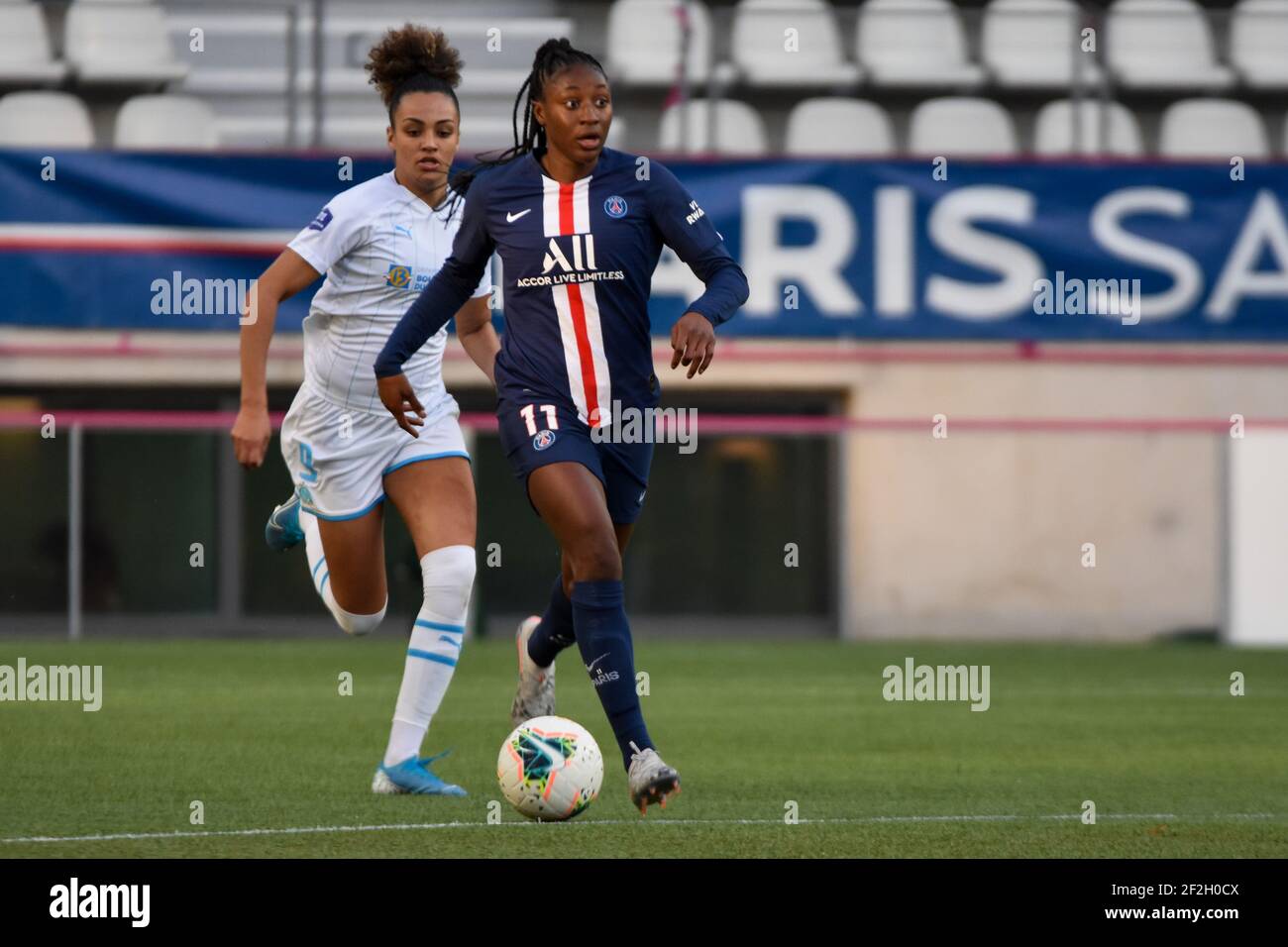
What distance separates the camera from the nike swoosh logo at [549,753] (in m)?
6.03

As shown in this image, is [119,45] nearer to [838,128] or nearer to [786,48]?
[786,48]

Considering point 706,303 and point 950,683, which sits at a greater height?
point 706,303

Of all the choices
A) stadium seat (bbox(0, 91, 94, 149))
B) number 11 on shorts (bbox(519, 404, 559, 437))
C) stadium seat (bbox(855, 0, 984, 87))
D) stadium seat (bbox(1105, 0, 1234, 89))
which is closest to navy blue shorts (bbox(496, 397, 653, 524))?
number 11 on shorts (bbox(519, 404, 559, 437))

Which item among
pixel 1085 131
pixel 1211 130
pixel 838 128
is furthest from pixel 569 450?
pixel 1211 130

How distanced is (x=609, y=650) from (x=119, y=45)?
1209 centimetres

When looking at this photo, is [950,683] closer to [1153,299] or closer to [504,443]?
[1153,299]

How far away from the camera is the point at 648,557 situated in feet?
54.5

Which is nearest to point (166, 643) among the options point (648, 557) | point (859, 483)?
point (648, 557)

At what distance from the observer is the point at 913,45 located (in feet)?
58.9

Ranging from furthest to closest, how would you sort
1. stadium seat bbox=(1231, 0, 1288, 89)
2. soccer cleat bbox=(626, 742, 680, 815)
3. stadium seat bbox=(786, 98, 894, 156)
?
1. stadium seat bbox=(1231, 0, 1288, 89)
2. stadium seat bbox=(786, 98, 894, 156)
3. soccer cleat bbox=(626, 742, 680, 815)

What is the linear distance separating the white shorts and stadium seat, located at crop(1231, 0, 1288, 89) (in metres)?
12.7

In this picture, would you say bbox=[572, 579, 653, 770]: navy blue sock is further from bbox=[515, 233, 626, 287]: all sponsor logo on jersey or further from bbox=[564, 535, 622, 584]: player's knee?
bbox=[515, 233, 626, 287]: all sponsor logo on jersey

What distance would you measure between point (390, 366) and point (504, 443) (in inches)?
16.3

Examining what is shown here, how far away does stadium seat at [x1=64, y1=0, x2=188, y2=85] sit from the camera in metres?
16.6
